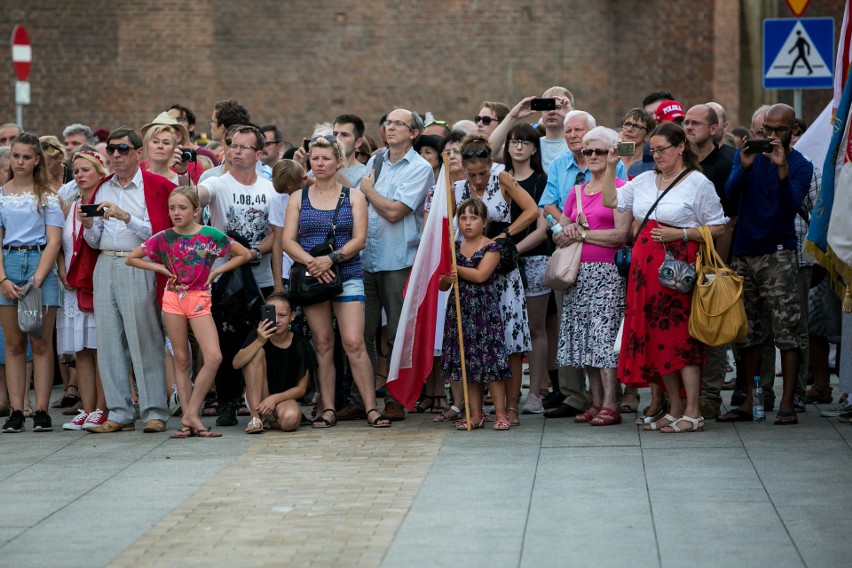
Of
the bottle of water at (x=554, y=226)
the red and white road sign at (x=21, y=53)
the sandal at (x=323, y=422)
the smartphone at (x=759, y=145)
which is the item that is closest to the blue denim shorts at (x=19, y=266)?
the sandal at (x=323, y=422)

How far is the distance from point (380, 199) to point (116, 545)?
466cm

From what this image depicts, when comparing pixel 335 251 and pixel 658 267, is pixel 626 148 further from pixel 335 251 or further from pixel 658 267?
pixel 335 251

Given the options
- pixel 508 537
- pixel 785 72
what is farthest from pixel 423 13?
pixel 508 537

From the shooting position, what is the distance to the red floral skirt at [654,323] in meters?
9.59

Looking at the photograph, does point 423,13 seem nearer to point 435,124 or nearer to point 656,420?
point 435,124

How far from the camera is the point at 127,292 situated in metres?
10.2

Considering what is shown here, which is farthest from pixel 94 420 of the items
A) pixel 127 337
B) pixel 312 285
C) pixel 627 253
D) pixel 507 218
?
pixel 627 253

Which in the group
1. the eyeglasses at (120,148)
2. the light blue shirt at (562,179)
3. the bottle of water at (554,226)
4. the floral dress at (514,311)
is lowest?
the floral dress at (514,311)

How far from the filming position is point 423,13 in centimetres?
2280

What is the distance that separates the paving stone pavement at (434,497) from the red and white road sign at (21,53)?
37.6 ft

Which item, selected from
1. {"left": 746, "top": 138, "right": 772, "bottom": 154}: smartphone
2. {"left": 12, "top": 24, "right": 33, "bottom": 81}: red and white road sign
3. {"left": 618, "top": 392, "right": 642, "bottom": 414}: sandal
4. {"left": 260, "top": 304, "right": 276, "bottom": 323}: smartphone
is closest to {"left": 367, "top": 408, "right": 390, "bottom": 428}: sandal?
{"left": 260, "top": 304, "right": 276, "bottom": 323}: smartphone

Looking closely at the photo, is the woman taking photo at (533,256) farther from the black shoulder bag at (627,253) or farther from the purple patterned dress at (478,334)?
the black shoulder bag at (627,253)

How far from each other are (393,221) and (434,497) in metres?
3.68

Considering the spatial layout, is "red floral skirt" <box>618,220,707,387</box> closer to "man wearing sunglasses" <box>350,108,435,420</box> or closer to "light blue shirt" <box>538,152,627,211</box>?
"light blue shirt" <box>538,152,627,211</box>
